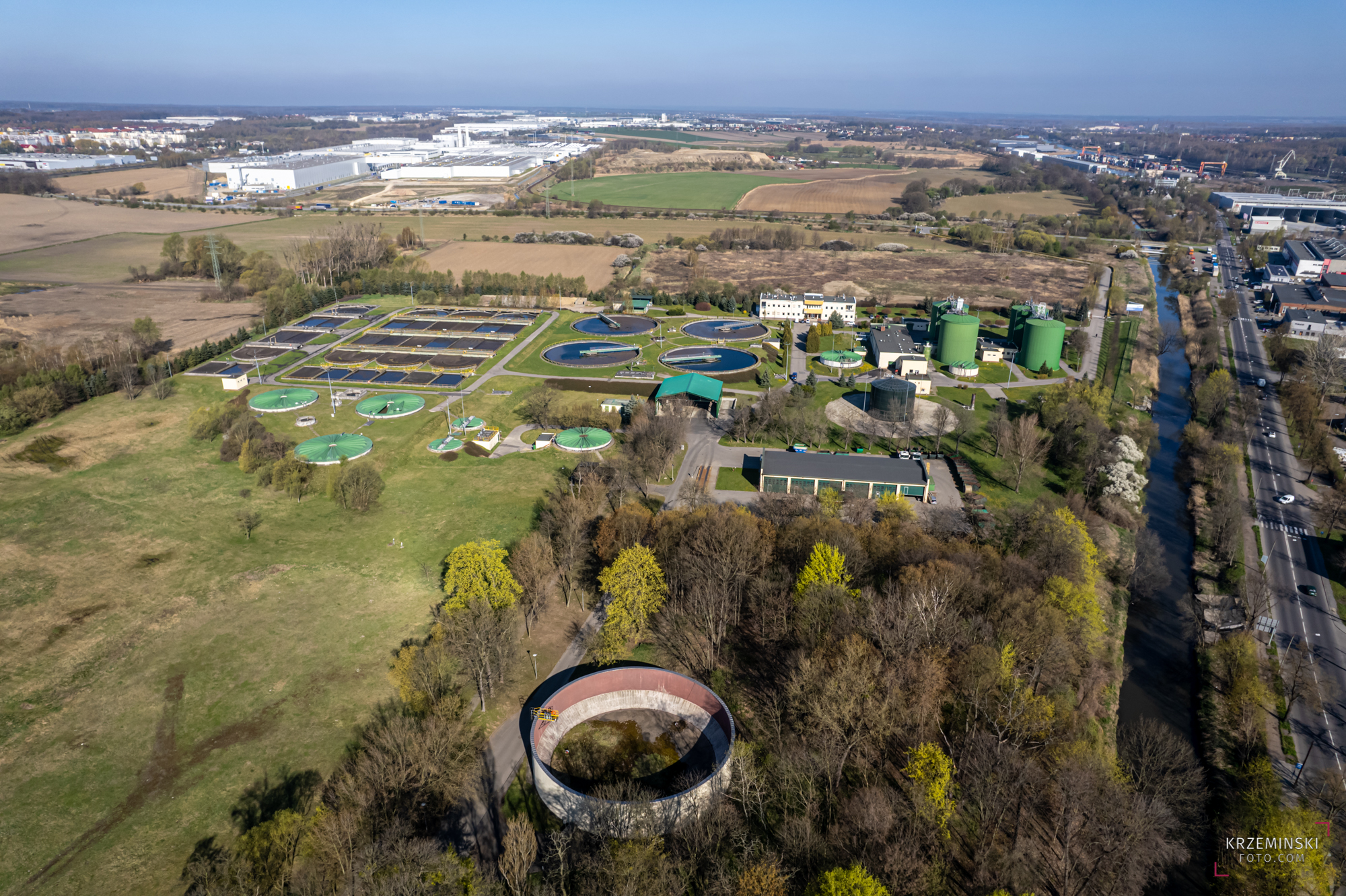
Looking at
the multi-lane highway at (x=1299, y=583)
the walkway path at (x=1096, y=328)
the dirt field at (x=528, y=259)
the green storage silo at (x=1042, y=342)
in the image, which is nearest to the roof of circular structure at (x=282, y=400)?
the dirt field at (x=528, y=259)

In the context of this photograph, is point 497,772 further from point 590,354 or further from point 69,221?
point 69,221

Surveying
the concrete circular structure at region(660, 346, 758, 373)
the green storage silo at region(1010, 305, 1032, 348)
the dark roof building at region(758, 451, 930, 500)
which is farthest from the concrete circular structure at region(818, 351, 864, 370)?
the dark roof building at region(758, 451, 930, 500)

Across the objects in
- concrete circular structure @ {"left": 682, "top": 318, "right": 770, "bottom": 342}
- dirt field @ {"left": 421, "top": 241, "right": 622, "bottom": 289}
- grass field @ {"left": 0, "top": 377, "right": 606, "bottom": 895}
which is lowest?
grass field @ {"left": 0, "top": 377, "right": 606, "bottom": 895}

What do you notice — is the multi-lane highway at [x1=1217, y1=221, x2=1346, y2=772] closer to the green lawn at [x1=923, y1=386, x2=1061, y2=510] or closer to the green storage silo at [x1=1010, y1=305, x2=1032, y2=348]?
the green lawn at [x1=923, y1=386, x2=1061, y2=510]

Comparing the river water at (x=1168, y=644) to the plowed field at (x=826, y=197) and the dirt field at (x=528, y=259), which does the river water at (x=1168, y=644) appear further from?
the plowed field at (x=826, y=197)

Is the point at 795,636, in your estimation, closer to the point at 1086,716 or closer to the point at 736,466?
the point at 1086,716

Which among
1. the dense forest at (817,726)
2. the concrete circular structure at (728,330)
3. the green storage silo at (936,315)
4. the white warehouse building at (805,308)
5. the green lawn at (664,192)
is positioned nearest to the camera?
the dense forest at (817,726)

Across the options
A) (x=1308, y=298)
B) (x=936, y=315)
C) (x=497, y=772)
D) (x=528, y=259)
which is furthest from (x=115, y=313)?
(x=1308, y=298)
